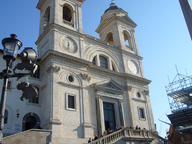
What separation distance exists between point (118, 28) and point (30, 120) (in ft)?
59.1

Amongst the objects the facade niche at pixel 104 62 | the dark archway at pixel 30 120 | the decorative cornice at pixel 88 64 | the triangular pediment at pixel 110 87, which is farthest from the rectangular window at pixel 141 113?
the dark archway at pixel 30 120

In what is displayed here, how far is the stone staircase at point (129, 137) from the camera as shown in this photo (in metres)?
17.3

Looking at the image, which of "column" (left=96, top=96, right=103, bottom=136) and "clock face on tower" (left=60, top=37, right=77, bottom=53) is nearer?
"column" (left=96, top=96, right=103, bottom=136)

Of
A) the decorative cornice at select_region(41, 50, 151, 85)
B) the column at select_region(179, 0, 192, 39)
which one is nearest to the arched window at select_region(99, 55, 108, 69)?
the decorative cornice at select_region(41, 50, 151, 85)

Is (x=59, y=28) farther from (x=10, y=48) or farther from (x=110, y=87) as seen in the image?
(x=10, y=48)

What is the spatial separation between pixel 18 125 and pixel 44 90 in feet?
13.2

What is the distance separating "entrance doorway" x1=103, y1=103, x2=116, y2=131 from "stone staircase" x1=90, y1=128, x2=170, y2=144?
3.61 m

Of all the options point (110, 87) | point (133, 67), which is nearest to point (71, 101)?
point (110, 87)

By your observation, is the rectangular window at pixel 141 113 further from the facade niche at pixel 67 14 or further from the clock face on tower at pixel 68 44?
the facade niche at pixel 67 14

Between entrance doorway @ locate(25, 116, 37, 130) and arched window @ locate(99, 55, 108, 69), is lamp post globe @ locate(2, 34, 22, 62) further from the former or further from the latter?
arched window @ locate(99, 55, 108, 69)

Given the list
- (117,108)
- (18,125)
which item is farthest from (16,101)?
(117,108)

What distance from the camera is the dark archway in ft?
63.3

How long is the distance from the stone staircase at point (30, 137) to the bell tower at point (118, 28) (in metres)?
17.5

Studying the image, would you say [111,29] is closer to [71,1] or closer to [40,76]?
[71,1]
